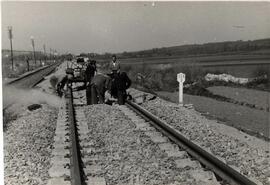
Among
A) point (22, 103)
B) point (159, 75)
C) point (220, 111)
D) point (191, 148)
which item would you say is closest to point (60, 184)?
point (191, 148)

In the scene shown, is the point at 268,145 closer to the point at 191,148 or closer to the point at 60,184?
the point at 191,148

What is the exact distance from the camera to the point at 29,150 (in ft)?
24.4

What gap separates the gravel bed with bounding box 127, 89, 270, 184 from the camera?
20.6 feet

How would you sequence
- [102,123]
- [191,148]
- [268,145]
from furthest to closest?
[102,123] < [268,145] < [191,148]

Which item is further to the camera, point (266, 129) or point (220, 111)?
point (220, 111)

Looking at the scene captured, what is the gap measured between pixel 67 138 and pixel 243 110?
7.27m

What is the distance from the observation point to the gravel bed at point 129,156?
19.2 ft

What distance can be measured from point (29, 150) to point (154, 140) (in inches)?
89.2

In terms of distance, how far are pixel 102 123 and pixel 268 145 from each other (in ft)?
12.8

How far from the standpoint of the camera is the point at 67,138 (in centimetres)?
845

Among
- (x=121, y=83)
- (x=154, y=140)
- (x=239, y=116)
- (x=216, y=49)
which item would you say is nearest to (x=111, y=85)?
(x=121, y=83)

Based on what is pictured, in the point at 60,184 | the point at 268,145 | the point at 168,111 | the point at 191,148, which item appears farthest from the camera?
the point at 168,111

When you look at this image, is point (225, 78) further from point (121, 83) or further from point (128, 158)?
point (128, 158)

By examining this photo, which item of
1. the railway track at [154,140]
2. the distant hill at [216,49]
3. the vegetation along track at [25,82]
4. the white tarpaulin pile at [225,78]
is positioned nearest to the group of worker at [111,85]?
the vegetation along track at [25,82]
